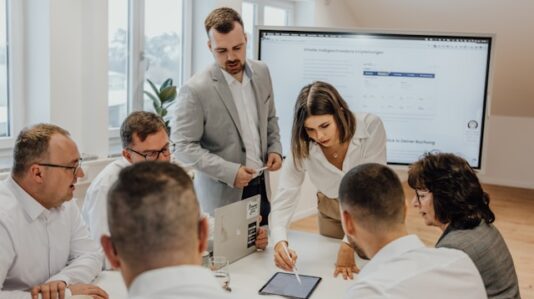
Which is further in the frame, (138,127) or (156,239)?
(138,127)

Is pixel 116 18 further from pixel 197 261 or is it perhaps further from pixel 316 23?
pixel 197 261

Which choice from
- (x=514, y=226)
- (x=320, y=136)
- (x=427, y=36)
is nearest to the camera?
(x=320, y=136)

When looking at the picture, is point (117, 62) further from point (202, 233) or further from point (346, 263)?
point (202, 233)

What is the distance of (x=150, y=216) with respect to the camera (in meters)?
0.96

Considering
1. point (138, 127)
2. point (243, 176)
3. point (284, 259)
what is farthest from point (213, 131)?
point (284, 259)

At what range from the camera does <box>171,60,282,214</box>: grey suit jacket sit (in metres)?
2.72

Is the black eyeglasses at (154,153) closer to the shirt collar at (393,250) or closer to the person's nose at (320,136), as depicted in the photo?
the person's nose at (320,136)

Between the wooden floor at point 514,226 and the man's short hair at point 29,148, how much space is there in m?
3.06

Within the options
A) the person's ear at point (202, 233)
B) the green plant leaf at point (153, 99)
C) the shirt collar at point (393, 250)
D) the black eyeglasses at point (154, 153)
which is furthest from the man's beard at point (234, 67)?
the person's ear at point (202, 233)

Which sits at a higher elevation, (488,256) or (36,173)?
(36,173)

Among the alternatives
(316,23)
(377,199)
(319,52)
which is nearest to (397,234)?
(377,199)

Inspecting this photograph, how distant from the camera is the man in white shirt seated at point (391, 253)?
1.31m

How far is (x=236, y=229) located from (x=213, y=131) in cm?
77

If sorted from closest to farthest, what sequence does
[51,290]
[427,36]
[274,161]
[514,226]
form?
1. [51,290]
2. [274,161]
3. [427,36]
4. [514,226]
